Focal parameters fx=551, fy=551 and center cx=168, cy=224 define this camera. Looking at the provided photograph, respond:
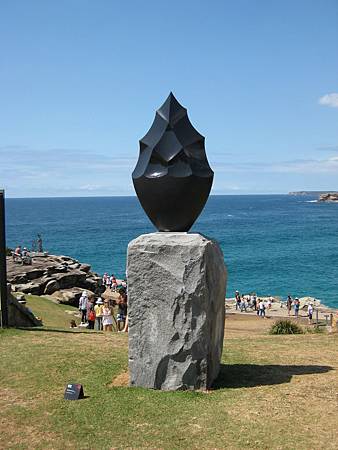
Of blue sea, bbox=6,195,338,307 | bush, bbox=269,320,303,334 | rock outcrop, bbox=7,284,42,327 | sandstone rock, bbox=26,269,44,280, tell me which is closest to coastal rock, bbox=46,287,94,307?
sandstone rock, bbox=26,269,44,280

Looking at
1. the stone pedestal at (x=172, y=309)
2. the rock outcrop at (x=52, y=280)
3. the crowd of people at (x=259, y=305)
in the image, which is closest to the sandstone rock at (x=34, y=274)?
the rock outcrop at (x=52, y=280)

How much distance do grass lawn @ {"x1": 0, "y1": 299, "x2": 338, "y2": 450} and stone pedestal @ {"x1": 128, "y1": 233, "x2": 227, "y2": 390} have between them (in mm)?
303

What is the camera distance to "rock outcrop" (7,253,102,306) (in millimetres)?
27342

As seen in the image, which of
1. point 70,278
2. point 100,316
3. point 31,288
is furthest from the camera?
point 70,278

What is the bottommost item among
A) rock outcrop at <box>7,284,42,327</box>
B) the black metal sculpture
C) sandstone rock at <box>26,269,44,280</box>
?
sandstone rock at <box>26,269,44,280</box>

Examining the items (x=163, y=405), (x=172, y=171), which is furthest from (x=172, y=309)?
(x=172, y=171)

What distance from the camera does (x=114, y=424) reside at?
7004 millimetres

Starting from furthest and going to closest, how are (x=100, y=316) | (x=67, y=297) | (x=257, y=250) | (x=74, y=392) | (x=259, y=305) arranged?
(x=257, y=250)
(x=259, y=305)
(x=67, y=297)
(x=100, y=316)
(x=74, y=392)

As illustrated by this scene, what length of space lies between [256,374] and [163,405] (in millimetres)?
2241

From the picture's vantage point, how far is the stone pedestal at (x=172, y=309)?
797 cm

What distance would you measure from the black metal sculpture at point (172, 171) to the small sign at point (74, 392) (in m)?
2.68

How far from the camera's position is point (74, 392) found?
26.0ft

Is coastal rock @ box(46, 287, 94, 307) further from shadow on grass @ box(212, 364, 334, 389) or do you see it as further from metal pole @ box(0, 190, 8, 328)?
shadow on grass @ box(212, 364, 334, 389)

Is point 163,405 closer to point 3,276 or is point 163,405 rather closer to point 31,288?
point 3,276
